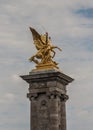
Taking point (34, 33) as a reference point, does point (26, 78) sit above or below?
below

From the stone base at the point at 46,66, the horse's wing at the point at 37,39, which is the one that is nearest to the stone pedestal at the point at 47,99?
the stone base at the point at 46,66

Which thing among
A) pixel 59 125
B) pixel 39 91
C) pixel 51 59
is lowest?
pixel 59 125

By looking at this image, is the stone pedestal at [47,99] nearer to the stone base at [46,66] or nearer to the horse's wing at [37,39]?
the stone base at [46,66]

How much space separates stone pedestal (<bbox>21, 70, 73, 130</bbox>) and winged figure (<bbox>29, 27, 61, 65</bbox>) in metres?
1.44

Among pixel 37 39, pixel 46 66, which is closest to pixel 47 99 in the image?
pixel 46 66

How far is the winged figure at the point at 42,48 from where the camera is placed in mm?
46366

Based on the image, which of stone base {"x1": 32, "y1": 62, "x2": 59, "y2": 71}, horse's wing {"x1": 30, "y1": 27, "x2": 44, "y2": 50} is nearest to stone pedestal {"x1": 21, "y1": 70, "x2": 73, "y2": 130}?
stone base {"x1": 32, "y1": 62, "x2": 59, "y2": 71}

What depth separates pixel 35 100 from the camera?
149ft

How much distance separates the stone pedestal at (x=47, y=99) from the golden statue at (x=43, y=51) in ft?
3.30

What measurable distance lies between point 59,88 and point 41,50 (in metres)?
3.85

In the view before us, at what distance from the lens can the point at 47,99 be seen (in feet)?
148

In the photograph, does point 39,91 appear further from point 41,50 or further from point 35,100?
point 41,50

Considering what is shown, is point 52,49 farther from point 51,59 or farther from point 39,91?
point 39,91

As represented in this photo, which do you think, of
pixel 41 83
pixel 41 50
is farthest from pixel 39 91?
pixel 41 50
